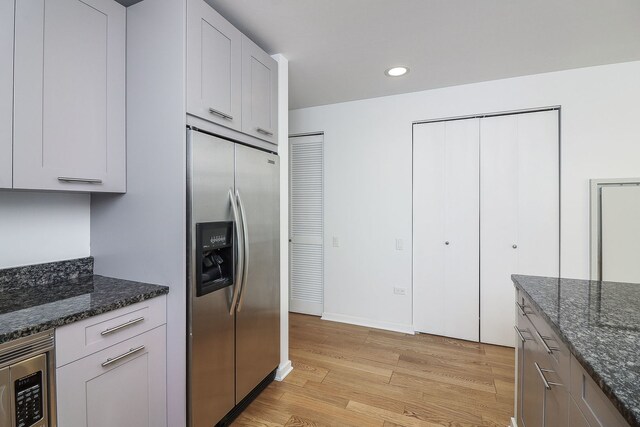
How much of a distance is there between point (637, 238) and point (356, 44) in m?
2.72

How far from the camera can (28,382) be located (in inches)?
41.1

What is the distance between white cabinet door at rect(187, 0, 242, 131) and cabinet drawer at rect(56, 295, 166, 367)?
1.00m

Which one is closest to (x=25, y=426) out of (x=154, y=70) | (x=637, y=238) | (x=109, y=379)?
(x=109, y=379)

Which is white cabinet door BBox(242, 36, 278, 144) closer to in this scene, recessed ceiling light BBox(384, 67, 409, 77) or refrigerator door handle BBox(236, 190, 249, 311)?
refrigerator door handle BBox(236, 190, 249, 311)

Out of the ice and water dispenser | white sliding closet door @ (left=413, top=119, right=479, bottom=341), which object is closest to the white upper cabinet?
the ice and water dispenser

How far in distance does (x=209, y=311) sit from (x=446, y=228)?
2.40 m

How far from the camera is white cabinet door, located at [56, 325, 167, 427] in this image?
117 cm

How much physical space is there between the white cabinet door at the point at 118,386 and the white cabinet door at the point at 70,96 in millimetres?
802

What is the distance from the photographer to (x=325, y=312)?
11.7ft

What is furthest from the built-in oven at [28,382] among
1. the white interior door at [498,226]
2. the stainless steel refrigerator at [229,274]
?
the white interior door at [498,226]

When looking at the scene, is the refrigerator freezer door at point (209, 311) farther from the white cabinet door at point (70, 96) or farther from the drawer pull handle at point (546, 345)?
the drawer pull handle at point (546, 345)

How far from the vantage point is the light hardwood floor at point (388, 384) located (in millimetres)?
1896

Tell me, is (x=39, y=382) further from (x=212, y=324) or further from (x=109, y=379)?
(x=212, y=324)

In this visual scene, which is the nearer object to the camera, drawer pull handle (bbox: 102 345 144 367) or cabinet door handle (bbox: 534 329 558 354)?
cabinet door handle (bbox: 534 329 558 354)
